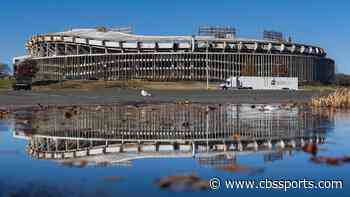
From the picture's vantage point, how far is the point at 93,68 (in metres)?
142

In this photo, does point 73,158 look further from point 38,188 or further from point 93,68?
point 93,68

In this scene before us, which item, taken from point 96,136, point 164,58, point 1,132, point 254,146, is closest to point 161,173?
point 254,146

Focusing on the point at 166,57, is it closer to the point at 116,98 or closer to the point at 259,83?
the point at 259,83

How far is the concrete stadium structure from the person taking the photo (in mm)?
137000

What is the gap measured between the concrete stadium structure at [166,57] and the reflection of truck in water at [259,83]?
870 inches

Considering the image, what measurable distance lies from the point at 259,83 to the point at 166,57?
3131 cm

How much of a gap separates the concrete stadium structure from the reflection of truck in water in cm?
2211

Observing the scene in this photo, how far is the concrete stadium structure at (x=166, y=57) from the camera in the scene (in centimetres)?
13700

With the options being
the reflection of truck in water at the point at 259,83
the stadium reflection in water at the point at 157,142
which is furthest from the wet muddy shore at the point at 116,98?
the reflection of truck in water at the point at 259,83

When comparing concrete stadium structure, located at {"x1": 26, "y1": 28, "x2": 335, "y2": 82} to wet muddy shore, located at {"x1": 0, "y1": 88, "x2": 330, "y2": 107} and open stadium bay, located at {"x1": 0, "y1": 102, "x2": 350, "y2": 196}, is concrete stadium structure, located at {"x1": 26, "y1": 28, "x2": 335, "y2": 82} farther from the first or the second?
open stadium bay, located at {"x1": 0, "y1": 102, "x2": 350, "y2": 196}

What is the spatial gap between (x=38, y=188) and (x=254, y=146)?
4.62 m

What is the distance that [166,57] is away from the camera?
136m

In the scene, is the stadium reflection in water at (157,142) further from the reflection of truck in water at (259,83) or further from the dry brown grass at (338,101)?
the reflection of truck in water at (259,83)

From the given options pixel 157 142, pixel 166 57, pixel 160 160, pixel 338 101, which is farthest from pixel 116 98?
pixel 166 57
